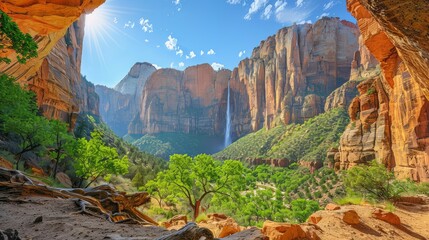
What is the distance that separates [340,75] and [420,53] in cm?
9325

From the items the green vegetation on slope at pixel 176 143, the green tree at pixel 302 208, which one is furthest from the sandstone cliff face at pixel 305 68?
the green tree at pixel 302 208

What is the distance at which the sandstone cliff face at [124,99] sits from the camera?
6452 inches

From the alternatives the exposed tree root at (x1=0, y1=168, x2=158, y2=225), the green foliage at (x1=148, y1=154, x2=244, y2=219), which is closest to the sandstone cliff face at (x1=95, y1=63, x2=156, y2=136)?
the green foliage at (x1=148, y1=154, x2=244, y2=219)

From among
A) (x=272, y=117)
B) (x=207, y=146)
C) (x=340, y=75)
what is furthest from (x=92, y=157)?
(x=207, y=146)

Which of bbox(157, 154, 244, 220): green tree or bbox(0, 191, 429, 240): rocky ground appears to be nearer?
bbox(0, 191, 429, 240): rocky ground

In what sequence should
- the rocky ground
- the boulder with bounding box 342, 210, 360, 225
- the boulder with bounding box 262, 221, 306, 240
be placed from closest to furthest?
1. the rocky ground
2. the boulder with bounding box 262, 221, 306, 240
3. the boulder with bounding box 342, 210, 360, 225

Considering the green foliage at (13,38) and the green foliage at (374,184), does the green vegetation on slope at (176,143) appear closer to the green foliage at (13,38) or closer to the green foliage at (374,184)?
the green foliage at (374,184)

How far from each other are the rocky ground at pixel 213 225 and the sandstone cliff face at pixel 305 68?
224 feet

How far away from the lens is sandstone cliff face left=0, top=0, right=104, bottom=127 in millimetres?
12516

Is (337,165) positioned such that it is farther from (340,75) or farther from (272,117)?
(340,75)

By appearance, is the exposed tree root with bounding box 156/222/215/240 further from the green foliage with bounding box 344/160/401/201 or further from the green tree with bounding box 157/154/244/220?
the green foliage with bounding box 344/160/401/201

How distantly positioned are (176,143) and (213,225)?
4223 inches

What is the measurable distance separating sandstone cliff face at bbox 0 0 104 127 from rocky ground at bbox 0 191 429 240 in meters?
11.9

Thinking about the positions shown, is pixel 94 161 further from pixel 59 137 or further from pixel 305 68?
pixel 305 68
